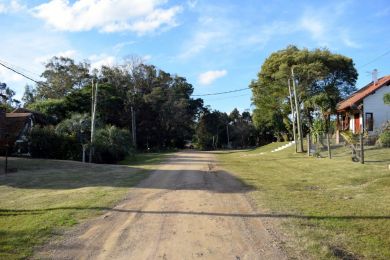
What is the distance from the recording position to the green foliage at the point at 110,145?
124 feet

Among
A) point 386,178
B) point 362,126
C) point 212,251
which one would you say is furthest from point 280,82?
point 212,251

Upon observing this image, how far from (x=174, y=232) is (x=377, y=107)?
3529 centimetres

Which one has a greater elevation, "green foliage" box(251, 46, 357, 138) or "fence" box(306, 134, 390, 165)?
"green foliage" box(251, 46, 357, 138)

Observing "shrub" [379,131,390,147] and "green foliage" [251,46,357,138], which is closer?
"shrub" [379,131,390,147]

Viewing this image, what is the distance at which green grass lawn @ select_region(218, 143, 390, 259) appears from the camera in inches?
301

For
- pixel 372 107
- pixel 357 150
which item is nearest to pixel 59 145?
pixel 357 150

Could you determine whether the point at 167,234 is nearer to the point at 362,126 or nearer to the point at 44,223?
the point at 44,223

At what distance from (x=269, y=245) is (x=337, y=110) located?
124 ft

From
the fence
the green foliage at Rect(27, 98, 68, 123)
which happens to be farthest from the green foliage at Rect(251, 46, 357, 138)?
the green foliage at Rect(27, 98, 68, 123)

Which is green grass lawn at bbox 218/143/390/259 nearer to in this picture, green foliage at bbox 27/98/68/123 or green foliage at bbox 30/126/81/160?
green foliage at bbox 30/126/81/160

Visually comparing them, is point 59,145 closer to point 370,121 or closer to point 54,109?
point 54,109

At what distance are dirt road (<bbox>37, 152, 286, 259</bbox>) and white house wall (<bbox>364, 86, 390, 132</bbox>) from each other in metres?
29.7

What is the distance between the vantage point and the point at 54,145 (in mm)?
36875

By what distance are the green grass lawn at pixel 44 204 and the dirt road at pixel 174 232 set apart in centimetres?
53
